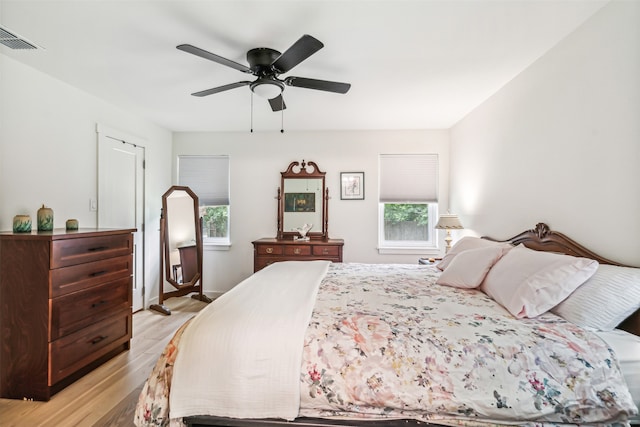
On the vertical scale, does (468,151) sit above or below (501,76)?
below

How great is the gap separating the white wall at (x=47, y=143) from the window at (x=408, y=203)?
→ 3403 mm

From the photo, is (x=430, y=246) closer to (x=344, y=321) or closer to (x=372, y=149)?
(x=372, y=149)

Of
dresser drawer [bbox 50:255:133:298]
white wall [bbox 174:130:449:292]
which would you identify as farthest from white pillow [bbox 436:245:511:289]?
dresser drawer [bbox 50:255:133:298]

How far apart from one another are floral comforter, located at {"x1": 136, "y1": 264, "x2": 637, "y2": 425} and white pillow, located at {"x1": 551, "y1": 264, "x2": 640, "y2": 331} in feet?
0.34

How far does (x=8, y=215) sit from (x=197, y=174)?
2282 millimetres

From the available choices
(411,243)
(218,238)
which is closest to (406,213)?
(411,243)

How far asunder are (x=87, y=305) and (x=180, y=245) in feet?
5.55

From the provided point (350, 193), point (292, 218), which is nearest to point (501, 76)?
point (350, 193)

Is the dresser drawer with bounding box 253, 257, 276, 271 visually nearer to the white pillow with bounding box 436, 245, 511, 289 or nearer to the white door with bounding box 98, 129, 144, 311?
the white door with bounding box 98, 129, 144, 311

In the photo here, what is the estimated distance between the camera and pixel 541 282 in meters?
1.49

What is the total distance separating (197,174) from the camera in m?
4.34

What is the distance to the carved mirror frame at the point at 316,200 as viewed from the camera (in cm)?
414

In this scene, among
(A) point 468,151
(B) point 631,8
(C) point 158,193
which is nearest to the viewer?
(B) point 631,8

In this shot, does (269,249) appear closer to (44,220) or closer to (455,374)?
(44,220)
